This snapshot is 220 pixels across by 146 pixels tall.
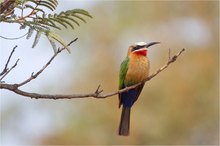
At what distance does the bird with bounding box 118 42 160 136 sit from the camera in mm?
4043

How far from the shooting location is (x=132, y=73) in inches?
161

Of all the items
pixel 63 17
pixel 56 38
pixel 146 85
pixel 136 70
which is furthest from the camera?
pixel 146 85

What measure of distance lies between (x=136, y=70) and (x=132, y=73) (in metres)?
0.04

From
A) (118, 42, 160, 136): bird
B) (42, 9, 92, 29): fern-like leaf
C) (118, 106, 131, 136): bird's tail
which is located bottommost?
(118, 106, 131, 136): bird's tail

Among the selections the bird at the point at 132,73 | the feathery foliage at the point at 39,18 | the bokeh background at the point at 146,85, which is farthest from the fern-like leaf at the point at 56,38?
the bokeh background at the point at 146,85

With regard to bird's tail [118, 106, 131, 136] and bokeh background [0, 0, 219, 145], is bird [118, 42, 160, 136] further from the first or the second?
bokeh background [0, 0, 219, 145]

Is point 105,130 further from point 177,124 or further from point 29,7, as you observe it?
point 29,7

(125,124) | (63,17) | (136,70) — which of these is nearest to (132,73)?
(136,70)

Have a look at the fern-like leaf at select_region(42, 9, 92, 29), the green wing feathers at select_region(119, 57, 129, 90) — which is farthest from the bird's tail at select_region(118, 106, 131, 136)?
the fern-like leaf at select_region(42, 9, 92, 29)

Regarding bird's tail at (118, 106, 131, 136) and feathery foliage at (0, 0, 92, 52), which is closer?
feathery foliage at (0, 0, 92, 52)

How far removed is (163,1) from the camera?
11719 millimetres

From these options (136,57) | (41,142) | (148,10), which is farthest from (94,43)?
(136,57)

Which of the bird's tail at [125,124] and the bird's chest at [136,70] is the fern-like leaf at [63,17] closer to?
the bird's chest at [136,70]

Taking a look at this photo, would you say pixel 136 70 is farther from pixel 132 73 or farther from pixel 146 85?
pixel 146 85
